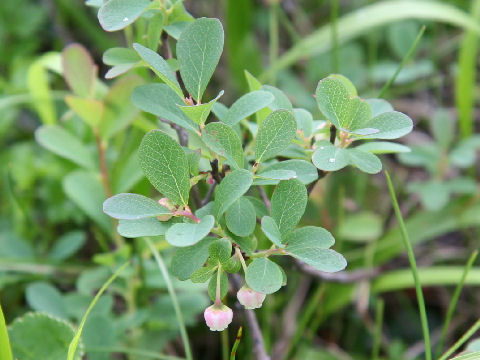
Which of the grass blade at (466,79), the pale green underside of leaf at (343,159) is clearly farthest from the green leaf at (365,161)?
the grass blade at (466,79)

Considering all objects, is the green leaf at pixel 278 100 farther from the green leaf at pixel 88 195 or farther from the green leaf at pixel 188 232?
the green leaf at pixel 88 195

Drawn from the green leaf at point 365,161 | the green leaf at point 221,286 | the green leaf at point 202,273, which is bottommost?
the green leaf at point 221,286

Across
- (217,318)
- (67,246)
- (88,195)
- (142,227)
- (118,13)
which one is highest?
(118,13)

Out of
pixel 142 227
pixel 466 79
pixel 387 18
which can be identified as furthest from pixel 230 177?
pixel 466 79

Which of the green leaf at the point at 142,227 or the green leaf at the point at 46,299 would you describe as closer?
the green leaf at the point at 142,227

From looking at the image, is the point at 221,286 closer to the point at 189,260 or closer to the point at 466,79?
the point at 189,260

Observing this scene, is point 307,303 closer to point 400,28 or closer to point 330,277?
point 330,277

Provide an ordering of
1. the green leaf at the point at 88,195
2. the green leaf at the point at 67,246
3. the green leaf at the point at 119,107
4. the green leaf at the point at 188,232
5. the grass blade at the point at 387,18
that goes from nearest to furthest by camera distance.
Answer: the green leaf at the point at 188,232 < the green leaf at the point at 119,107 < the green leaf at the point at 88,195 < the green leaf at the point at 67,246 < the grass blade at the point at 387,18
